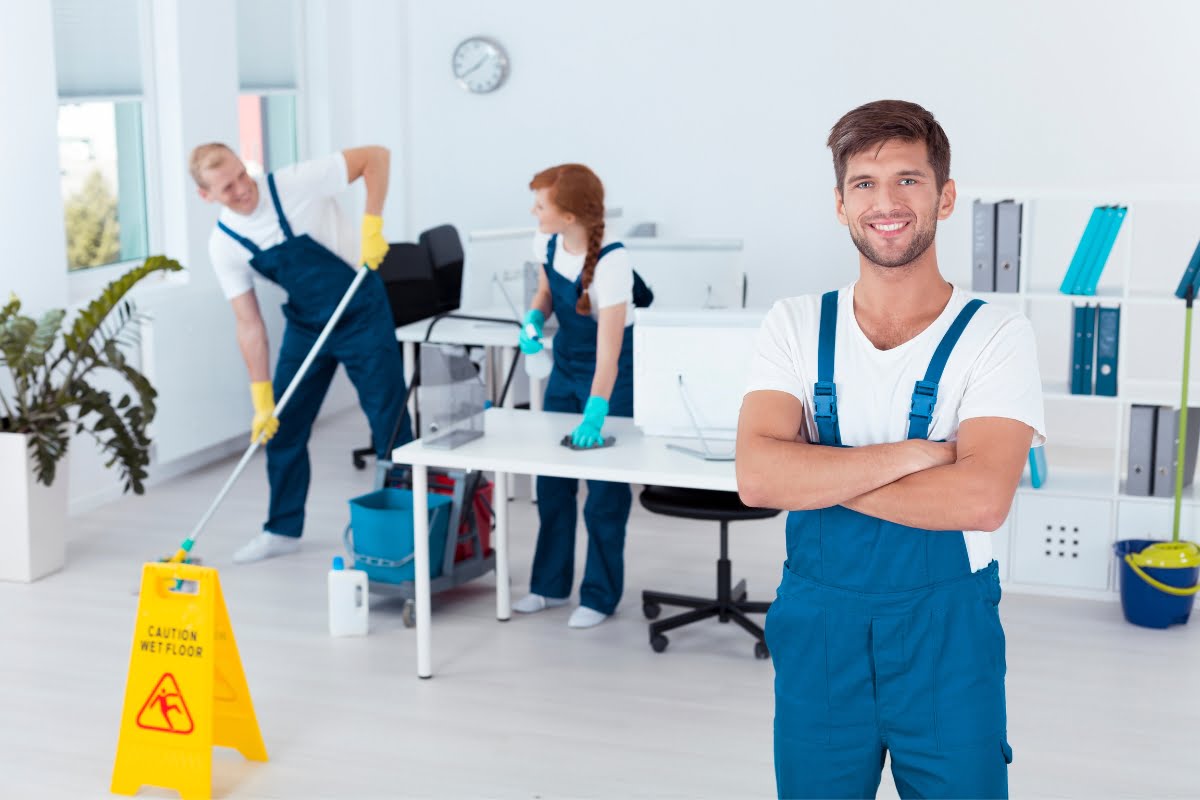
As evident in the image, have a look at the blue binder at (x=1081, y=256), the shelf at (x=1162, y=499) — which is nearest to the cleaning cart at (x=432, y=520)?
the blue binder at (x=1081, y=256)

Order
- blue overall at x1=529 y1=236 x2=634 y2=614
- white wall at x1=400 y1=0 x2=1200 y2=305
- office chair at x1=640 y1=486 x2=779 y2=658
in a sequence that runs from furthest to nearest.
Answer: white wall at x1=400 y1=0 x2=1200 y2=305
blue overall at x1=529 y1=236 x2=634 y2=614
office chair at x1=640 y1=486 x2=779 y2=658

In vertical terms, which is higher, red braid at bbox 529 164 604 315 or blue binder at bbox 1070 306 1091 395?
red braid at bbox 529 164 604 315

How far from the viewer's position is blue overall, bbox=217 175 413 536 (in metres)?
4.75

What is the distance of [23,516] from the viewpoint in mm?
4688

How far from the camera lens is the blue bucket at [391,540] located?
171 inches

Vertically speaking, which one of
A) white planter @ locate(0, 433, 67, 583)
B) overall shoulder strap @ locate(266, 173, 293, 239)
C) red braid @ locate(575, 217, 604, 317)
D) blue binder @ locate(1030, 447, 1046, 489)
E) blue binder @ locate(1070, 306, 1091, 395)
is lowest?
white planter @ locate(0, 433, 67, 583)

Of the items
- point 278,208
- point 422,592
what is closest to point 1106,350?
point 422,592

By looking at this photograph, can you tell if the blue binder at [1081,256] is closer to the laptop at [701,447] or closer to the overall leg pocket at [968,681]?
the laptop at [701,447]

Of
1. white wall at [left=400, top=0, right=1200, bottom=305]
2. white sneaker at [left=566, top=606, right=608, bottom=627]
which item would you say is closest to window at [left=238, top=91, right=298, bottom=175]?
white wall at [left=400, top=0, right=1200, bottom=305]

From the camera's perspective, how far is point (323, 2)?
7145 millimetres

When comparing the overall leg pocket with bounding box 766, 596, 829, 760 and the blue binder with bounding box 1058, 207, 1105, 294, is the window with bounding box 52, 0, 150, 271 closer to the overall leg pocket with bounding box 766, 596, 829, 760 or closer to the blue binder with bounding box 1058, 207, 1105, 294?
the blue binder with bounding box 1058, 207, 1105, 294

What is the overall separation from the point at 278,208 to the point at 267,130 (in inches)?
99.3

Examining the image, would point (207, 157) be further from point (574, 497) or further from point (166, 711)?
point (166, 711)

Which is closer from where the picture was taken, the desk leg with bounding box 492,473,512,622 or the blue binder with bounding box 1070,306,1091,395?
the desk leg with bounding box 492,473,512,622
